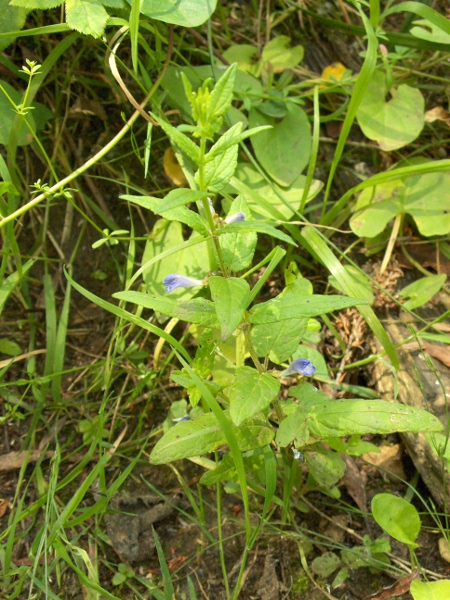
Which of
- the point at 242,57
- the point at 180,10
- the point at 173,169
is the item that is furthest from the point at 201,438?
the point at 242,57

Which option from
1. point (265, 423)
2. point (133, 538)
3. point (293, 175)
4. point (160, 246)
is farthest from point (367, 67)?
point (133, 538)

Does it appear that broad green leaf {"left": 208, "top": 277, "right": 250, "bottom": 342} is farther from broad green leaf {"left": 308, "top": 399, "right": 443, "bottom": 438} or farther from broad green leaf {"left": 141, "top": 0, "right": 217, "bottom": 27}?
broad green leaf {"left": 141, "top": 0, "right": 217, "bottom": 27}

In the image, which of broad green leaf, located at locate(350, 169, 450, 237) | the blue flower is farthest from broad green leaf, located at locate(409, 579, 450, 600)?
broad green leaf, located at locate(350, 169, 450, 237)

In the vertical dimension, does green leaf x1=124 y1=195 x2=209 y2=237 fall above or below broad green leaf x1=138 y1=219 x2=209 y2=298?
above

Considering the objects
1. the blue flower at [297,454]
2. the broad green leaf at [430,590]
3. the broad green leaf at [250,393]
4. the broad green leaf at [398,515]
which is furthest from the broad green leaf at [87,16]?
the broad green leaf at [430,590]

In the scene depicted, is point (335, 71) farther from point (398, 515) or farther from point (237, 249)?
point (398, 515)

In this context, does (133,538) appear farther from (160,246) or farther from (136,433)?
(160,246)

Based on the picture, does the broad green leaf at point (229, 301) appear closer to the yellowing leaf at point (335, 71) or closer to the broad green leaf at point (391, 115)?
the broad green leaf at point (391, 115)
